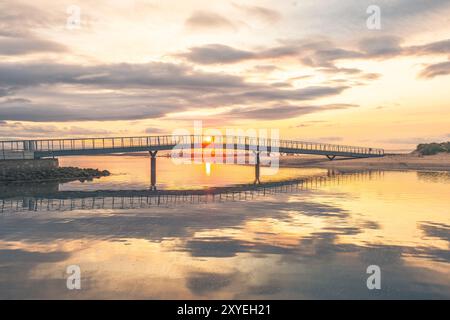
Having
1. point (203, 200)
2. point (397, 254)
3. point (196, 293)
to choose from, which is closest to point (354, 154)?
point (203, 200)

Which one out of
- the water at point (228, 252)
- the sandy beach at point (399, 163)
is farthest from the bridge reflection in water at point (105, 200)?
the sandy beach at point (399, 163)

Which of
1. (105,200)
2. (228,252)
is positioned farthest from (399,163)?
(228,252)

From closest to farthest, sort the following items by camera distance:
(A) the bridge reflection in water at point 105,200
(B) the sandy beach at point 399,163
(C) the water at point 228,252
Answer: (C) the water at point 228,252, (A) the bridge reflection in water at point 105,200, (B) the sandy beach at point 399,163

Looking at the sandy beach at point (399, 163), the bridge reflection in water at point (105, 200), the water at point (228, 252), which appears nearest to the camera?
the water at point (228, 252)

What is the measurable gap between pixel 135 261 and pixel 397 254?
30.9 ft

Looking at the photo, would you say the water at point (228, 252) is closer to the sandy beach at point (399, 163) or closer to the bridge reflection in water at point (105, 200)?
the bridge reflection in water at point (105, 200)

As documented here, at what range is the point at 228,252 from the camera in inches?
584

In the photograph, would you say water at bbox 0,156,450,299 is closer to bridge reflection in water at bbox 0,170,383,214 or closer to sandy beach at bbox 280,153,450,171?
bridge reflection in water at bbox 0,170,383,214

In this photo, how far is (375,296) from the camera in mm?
10570

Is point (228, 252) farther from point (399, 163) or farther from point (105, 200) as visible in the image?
point (399, 163)

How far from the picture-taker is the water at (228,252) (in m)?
11.0

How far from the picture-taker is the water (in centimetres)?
1104

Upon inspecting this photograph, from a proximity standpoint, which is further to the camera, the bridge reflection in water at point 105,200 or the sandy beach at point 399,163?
the sandy beach at point 399,163

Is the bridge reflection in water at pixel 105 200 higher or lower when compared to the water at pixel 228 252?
lower
